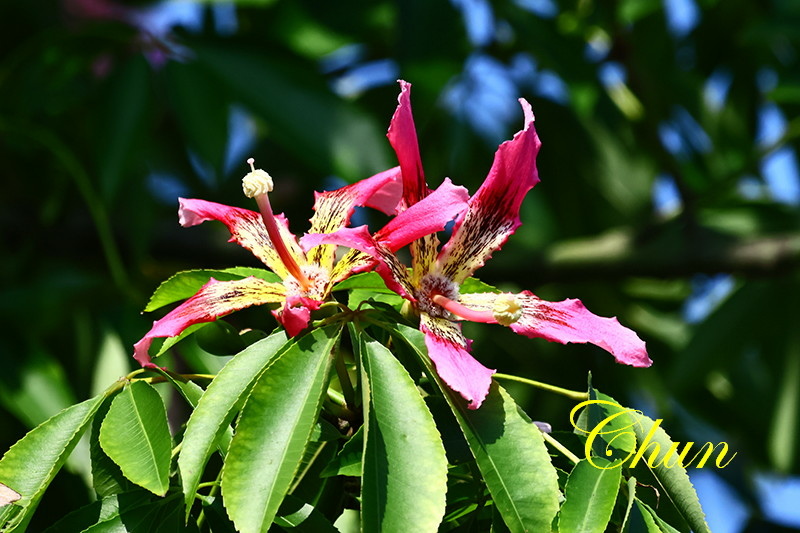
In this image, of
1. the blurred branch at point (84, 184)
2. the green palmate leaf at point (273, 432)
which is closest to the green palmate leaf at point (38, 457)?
the green palmate leaf at point (273, 432)

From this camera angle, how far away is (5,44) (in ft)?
6.67

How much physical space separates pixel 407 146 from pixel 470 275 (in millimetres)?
108

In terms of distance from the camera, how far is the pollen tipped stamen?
674 millimetres

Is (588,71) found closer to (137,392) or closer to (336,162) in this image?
(336,162)

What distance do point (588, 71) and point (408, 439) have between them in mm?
1268

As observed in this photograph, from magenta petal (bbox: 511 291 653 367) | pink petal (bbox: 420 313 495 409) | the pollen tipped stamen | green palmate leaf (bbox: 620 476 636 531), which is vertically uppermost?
pink petal (bbox: 420 313 495 409)

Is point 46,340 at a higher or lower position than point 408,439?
lower

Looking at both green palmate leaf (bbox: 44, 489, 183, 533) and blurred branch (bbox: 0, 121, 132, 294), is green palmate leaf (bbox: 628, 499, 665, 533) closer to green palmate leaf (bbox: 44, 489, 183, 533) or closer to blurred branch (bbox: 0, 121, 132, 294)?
green palmate leaf (bbox: 44, 489, 183, 533)

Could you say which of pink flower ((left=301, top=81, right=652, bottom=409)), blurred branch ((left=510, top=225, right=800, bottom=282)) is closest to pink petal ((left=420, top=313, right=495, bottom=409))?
pink flower ((left=301, top=81, right=652, bottom=409))

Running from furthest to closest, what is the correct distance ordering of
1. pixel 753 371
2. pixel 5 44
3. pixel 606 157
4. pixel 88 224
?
pixel 753 371, pixel 606 157, pixel 5 44, pixel 88 224

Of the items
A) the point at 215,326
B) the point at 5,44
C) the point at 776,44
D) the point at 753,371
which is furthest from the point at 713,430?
the point at 215,326

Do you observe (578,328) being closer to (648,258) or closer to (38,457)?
(38,457)

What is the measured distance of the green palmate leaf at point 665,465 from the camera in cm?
64

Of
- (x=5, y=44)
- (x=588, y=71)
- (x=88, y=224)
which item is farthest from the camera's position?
(x=5, y=44)
